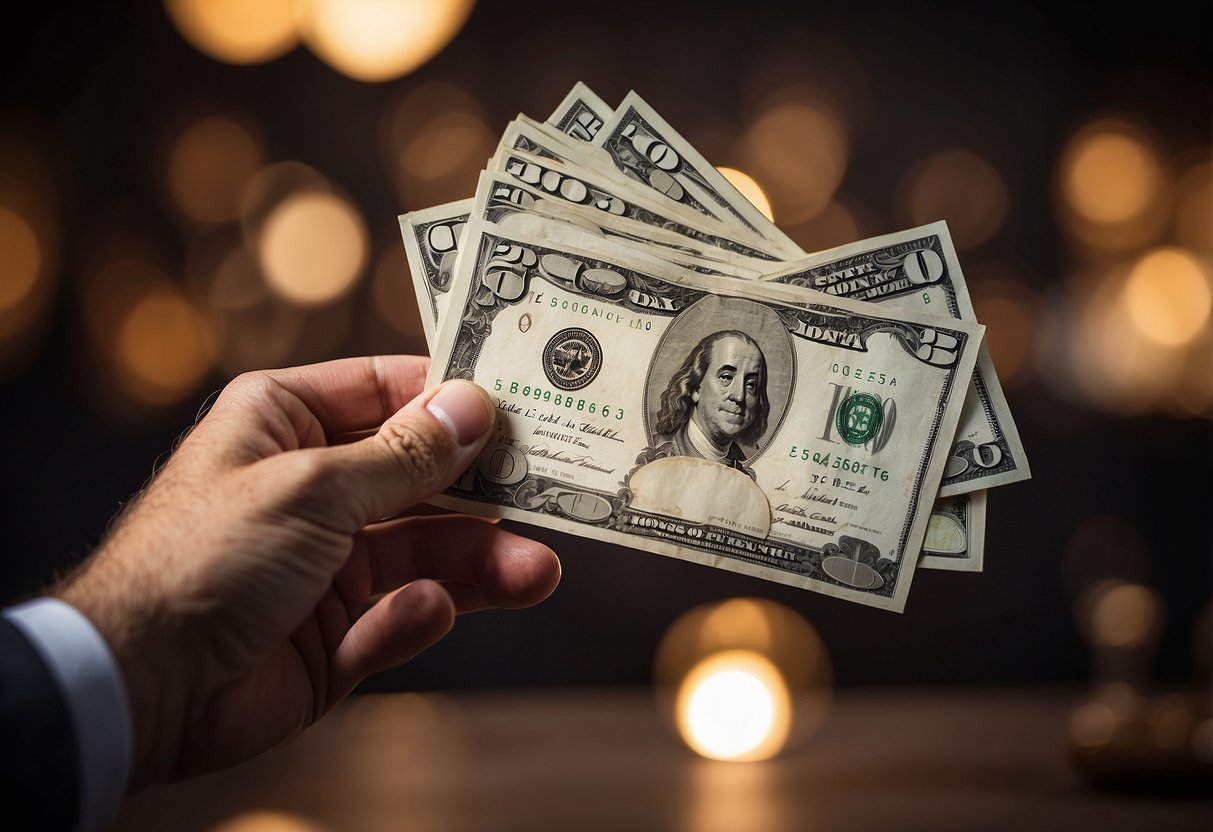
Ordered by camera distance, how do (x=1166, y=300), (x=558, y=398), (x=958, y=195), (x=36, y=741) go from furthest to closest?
(x=1166, y=300) → (x=958, y=195) → (x=558, y=398) → (x=36, y=741)

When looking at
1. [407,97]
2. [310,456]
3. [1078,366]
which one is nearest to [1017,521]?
[1078,366]

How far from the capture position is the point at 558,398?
2.66ft

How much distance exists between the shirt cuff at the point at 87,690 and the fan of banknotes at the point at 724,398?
1.03 feet

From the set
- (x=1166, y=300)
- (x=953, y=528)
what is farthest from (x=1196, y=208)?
(x=953, y=528)

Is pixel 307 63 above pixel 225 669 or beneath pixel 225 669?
above

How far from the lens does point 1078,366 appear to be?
2.04 meters

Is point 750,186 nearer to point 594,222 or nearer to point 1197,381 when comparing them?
point 594,222

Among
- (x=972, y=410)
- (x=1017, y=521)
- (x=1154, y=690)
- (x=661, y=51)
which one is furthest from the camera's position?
(x=1154, y=690)

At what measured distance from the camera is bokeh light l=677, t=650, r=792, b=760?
1.42 meters

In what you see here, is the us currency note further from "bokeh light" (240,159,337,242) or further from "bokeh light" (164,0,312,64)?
"bokeh light" (164,0,312,64)

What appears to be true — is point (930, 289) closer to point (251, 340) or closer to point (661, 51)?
point (661, 51)

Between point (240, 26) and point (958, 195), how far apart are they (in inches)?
59.6

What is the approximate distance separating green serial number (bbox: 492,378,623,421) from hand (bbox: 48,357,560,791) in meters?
0.04

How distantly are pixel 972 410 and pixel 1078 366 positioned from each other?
1.45 metres
